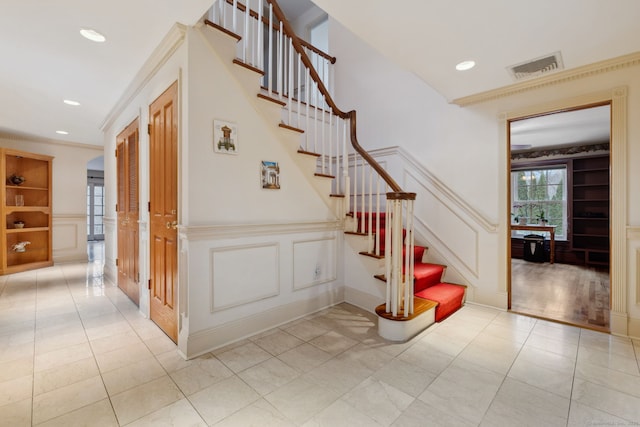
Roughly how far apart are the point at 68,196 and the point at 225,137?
583 centimetres

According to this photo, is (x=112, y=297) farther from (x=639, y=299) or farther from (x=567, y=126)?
(x=567, y=126)

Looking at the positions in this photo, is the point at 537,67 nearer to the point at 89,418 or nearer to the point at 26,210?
the point at 89,418

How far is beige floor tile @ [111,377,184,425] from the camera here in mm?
1583

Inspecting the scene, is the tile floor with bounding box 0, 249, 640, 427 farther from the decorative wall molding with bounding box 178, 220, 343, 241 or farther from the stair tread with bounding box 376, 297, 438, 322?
the decorative wall molding with bounding box 178, 220, 343, 241

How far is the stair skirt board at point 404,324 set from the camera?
7.93ft

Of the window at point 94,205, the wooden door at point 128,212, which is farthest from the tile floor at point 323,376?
the window at point 94,205

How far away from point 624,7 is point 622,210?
66.7 inches

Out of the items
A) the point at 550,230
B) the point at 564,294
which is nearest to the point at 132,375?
the point at 564,294

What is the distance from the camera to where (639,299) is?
251 centimetres

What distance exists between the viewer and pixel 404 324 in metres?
2.42

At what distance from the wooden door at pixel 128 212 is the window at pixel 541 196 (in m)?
7.69

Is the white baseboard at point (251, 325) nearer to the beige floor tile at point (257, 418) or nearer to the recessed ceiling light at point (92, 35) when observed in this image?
the beige floor tile at point (257, 418)

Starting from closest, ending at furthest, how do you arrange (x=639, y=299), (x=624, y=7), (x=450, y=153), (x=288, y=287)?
(x=624, y=7) < (x=639, y=299) < (x=288, y=287) < (x=450, y=153)

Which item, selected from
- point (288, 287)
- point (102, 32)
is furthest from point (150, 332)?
point (102, 32)
